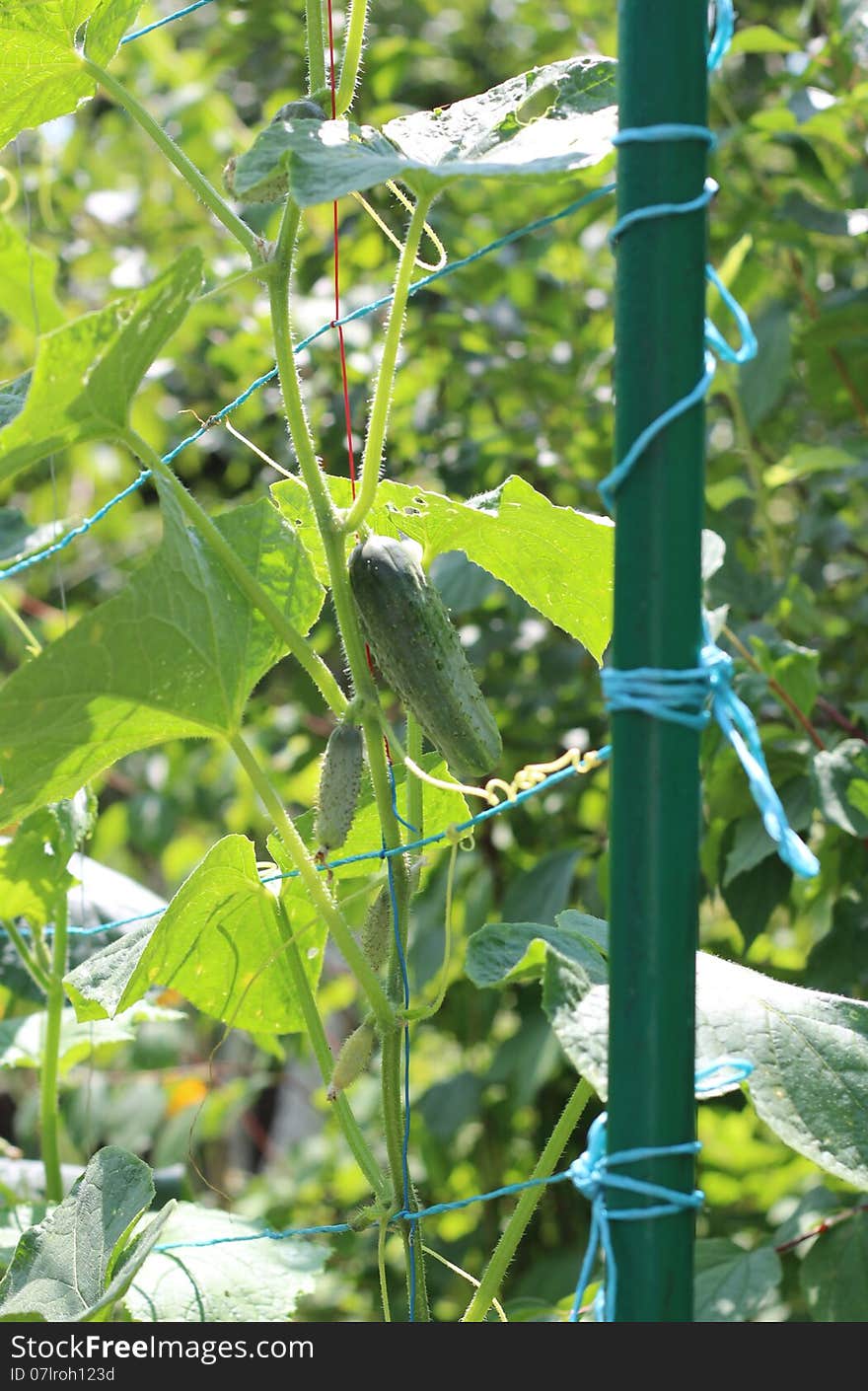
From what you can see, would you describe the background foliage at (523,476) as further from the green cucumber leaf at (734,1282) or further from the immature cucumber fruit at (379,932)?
the immature cucumber fruit at (379,932)

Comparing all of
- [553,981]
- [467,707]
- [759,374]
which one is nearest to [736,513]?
[759,374]

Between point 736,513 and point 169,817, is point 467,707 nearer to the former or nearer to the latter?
point 736,513

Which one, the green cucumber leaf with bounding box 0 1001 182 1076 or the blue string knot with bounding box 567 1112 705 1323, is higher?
the green cucumber leaf with bounding box 0 1001 182 1076

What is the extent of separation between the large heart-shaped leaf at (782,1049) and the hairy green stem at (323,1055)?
0.17m

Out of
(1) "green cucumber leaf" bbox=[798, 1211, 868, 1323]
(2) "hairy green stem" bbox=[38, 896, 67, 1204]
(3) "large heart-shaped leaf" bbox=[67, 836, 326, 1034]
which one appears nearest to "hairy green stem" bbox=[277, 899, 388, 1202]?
(3) "large heart-shaped leaf" bbox=[67, 836, 326, 1034]

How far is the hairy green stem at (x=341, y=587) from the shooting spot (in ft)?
2.30

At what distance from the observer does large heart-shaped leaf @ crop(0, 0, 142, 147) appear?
768 mm

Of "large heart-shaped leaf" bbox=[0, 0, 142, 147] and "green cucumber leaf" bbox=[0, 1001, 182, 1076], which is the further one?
"green cucumber leaf" bbox=[0, 1001, 182, 1076]

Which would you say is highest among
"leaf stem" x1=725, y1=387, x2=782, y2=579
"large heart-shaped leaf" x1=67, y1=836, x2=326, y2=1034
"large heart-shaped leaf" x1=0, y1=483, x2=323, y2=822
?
"leaf stem" x1=725, y1=387, x2=782, y2=579

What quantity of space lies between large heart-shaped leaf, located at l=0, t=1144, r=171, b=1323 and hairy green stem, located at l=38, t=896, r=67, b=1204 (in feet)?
0.71

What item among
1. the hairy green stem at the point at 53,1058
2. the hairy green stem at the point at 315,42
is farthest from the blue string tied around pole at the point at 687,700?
the hairy green stem at the point at 53,1058

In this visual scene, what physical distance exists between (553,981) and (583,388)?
1.32m

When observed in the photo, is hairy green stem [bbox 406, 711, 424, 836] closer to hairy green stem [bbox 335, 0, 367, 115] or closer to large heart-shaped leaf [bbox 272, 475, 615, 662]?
large heart-shaped leaf [bbox 272, 475, 615, 662]
